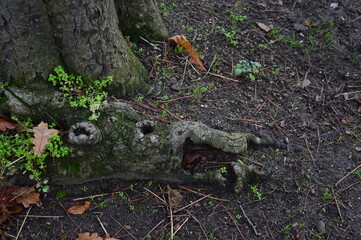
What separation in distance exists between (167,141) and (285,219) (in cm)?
130

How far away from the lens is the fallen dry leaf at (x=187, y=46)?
3.77 meters

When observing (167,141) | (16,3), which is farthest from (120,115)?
(16,3)

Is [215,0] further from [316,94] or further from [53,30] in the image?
[53,30]

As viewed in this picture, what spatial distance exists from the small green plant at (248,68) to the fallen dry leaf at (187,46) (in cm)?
43

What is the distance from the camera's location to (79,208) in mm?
2680

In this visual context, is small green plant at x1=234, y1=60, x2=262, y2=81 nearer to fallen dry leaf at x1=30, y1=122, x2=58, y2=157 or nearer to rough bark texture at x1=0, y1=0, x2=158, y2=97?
rough bark texture at x1=0, y1=0, x2=158, y2=97

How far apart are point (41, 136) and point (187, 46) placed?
2032mm

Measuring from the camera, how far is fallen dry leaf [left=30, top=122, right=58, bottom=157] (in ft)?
8.09

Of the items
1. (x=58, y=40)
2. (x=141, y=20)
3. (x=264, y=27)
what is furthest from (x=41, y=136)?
(x=264, y=27)

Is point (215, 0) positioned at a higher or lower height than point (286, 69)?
higher

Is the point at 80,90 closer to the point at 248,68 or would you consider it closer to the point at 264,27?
the point at 248,68

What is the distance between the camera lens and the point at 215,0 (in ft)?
15.0

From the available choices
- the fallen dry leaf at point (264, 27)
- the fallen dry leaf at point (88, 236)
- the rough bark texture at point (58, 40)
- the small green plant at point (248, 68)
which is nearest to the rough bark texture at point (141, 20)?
the rough bark texture at point (58, 40)

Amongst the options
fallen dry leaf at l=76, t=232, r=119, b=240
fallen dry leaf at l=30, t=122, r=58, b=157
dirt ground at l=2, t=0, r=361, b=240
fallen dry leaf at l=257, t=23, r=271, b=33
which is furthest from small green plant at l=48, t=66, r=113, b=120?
fallen dry leaf at l=257, t=23, r=271, b=33
